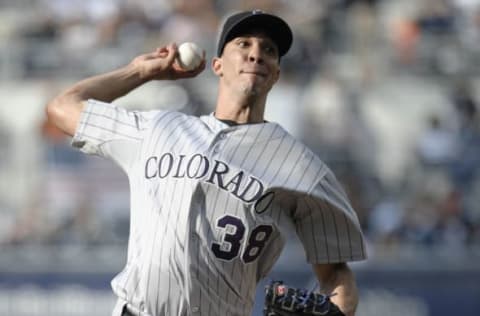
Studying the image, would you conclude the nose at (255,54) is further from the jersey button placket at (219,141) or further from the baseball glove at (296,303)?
the baseball glove at (296,303)

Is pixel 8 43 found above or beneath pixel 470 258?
above

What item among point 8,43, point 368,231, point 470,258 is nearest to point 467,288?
point 470,258

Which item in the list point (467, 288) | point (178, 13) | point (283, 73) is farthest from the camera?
point (178, 13)

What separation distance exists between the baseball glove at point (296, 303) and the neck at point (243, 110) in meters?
0.58

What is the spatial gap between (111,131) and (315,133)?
22.0 ft

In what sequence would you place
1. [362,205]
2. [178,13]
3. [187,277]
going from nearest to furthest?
[187,277]
[362,205]
[178,13]

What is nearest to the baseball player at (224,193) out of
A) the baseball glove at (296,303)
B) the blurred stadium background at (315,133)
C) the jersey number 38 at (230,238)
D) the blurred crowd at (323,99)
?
the jersey number 38 at (230,238)

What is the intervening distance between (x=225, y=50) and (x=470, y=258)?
19.1ft

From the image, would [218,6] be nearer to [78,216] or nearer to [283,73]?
[283,73]

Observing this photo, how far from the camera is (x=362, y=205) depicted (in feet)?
32.4

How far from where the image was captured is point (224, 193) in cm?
369

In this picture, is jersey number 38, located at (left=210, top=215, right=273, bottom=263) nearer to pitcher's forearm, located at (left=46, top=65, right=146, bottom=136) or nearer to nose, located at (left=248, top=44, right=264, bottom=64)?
nose, located at (left=248, top=44, right=264, bottom=64)

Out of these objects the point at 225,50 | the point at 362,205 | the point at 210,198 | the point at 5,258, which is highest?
the point at 225,50

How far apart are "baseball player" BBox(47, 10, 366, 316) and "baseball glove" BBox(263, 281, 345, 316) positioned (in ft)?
0.41
